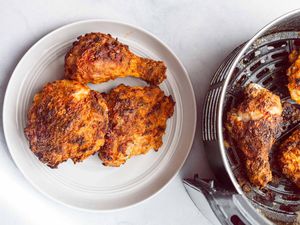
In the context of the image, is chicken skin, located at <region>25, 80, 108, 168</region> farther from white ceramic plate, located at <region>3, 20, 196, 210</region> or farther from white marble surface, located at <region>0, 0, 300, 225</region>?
white marble surface, located at <region>0, 0, 300, 225</region>

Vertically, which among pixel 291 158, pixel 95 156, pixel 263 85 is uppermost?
pixel 263 85

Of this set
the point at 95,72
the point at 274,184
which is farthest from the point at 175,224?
the point at 95,72

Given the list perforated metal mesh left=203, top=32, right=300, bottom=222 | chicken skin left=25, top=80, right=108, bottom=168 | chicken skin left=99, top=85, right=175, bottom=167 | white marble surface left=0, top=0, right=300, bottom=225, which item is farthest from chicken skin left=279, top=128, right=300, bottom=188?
chicken skin left=25, top=80, right=108, bottom=168

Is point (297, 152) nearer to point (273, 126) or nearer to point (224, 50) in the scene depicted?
point (273, 126)

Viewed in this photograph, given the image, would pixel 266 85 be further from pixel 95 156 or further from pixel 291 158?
pixel 95 156

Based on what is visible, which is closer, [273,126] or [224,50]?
[273,126]

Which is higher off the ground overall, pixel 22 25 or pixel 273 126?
pixel 22 25

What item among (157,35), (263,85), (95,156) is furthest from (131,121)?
(263,85)
